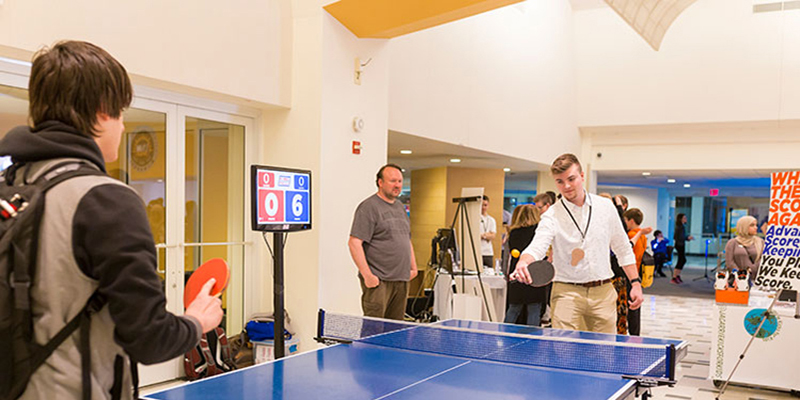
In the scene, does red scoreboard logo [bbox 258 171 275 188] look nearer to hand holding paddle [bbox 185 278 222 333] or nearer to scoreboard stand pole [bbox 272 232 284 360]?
scoreboard stand pole [bbox 272 232 284 360]

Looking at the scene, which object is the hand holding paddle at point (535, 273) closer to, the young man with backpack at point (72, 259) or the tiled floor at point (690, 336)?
the young man with backpack at point (72, 259)

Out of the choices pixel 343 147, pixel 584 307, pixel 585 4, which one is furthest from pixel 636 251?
pixel 585 4

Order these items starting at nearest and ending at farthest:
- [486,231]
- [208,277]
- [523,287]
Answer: [208,277], [523,287], [486,231]

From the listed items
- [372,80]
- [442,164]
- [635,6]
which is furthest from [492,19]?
[372,80]

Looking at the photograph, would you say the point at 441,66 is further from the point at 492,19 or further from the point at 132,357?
the point at 132,357

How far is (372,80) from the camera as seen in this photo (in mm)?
6625

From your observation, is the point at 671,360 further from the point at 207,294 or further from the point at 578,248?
the point at 207,294

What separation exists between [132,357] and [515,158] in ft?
34.6

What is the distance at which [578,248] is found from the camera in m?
4.01

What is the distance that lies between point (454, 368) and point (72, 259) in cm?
167

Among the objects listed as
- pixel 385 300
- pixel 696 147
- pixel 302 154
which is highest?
pixel 696 147

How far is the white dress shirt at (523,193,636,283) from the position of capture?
4.01 meters

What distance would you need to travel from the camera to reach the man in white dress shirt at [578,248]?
4000 mm

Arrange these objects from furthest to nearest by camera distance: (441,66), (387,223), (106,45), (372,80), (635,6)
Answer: (635,6) < (441,66) < (372,80) < (387,223) < (106,45)
